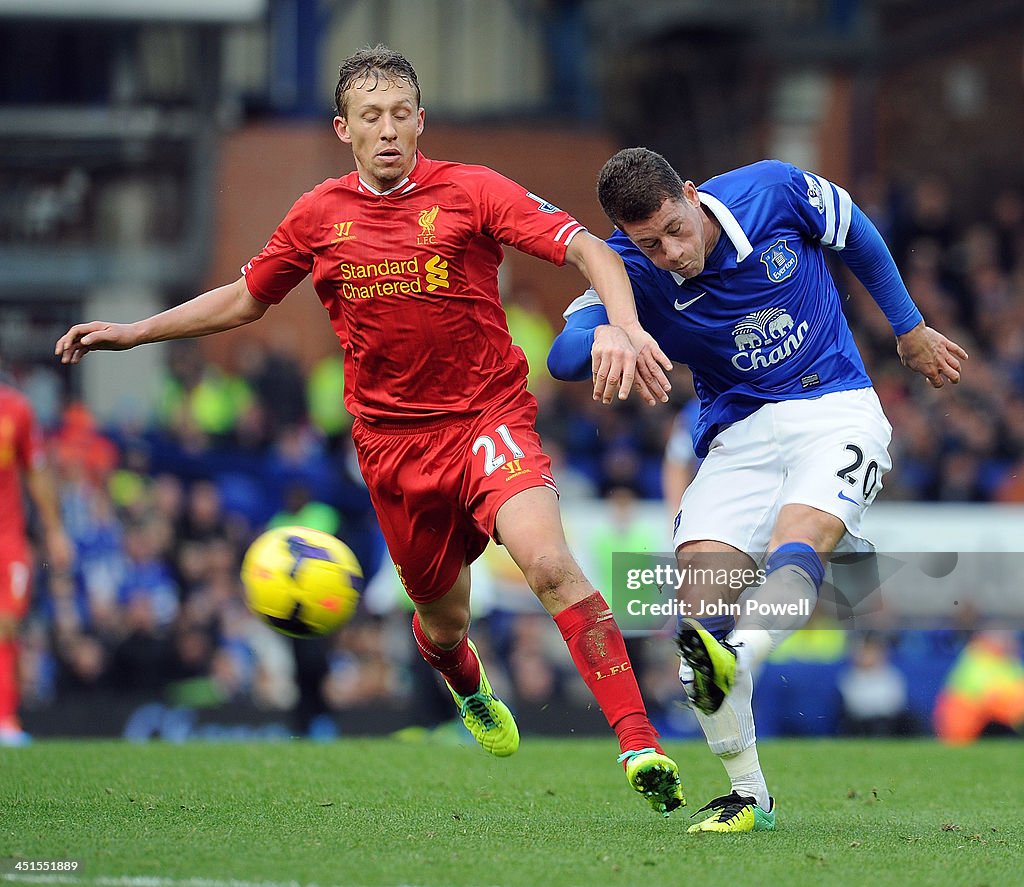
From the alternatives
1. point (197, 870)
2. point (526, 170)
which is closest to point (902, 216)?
point (526, 170)

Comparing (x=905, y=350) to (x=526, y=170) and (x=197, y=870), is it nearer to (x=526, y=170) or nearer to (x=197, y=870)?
(x=197, y=870)

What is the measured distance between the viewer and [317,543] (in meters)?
6.97

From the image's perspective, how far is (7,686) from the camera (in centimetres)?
998

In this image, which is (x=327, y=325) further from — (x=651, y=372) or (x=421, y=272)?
(x=651, y=372)

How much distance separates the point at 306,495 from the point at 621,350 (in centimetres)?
692

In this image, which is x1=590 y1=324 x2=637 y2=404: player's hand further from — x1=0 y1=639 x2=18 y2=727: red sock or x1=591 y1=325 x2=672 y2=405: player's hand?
x1=0 y1=639 x2=18 y2=727: red sock

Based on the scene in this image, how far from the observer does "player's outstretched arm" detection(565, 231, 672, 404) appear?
17.0ft

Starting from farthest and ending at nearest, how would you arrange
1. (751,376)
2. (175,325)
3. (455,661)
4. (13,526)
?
(13,526) < (455,661) < (175,325) < (751,376)

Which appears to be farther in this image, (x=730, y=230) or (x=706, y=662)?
(x=730, y=230)

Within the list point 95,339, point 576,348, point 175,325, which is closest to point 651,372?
point 576,348

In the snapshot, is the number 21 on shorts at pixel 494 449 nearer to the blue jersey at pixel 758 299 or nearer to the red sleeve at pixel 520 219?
the blue jersey at pixel 758 299

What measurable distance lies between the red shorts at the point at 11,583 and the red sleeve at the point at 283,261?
4414 mm

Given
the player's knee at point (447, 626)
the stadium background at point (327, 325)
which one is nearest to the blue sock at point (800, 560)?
the player's knee at point (447, 626)

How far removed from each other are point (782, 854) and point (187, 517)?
9404 mm
